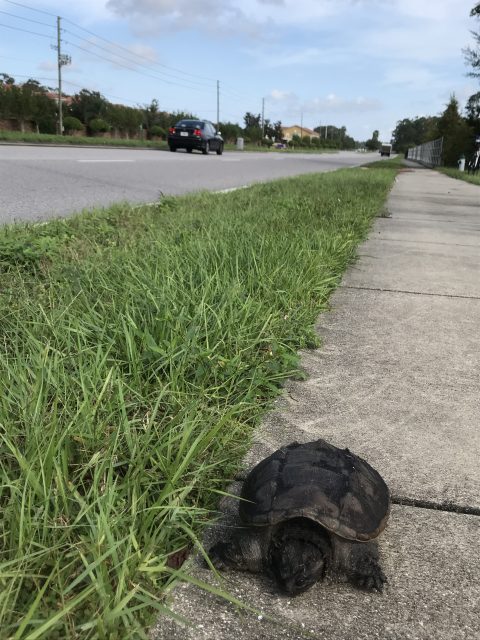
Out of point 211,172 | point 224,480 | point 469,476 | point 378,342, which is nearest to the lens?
point 224,480

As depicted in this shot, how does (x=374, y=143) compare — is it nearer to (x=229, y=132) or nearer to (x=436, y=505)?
(x=229, y=132)

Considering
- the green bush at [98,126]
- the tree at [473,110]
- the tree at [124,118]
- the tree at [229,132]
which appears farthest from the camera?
the tree at [229,132]

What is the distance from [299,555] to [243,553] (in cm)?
15

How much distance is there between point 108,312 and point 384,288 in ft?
7.75

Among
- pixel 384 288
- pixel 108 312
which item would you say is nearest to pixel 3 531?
pixel 108 312

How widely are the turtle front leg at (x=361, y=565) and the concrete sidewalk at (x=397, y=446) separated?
0.03m

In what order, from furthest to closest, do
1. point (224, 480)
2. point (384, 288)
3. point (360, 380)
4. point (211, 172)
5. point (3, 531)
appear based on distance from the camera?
point (211, 172) < point (384, 288) < point (360, 380) < point (224, 480) < point (3, 531)

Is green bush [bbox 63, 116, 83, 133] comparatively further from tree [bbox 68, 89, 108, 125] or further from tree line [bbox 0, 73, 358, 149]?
tree [bbox 68, 89, 108, 125]

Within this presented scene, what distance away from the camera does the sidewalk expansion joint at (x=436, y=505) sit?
1.73m

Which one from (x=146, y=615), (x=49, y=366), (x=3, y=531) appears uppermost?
(x=49, y=366)

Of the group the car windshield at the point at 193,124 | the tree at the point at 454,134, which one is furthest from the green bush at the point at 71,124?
the tree at the point at 454,134

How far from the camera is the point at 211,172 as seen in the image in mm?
14148

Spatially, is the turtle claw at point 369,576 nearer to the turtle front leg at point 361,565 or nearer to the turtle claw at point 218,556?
the turtle front leg at point 361,565

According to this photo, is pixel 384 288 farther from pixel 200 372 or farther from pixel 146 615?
pixel 146 615
